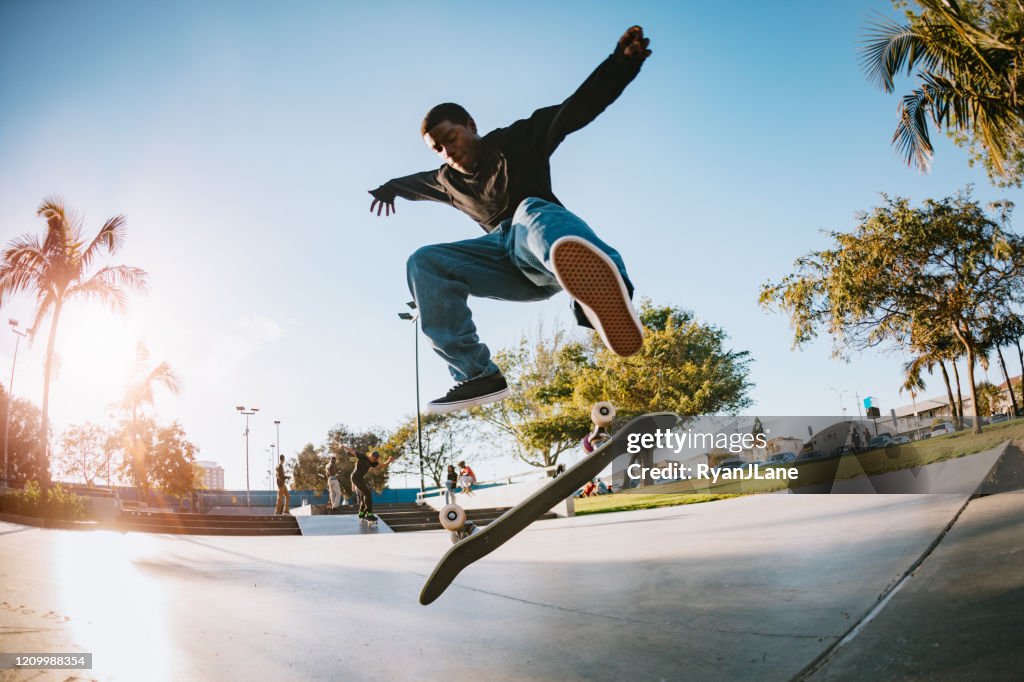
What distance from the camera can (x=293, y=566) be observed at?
5535 millimetres

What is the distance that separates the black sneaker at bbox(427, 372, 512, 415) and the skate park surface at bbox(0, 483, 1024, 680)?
1.25m

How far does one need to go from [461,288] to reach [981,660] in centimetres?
259

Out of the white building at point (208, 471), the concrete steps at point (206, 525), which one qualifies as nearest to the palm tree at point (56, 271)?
the concrete steps at point (206, 525)

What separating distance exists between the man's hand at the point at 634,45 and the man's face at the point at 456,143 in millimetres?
848

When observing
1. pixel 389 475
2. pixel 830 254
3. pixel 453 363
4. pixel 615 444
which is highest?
pixel 830 254

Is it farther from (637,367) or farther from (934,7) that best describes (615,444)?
(637,367)

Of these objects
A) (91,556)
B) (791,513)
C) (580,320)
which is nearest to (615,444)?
(580,320)

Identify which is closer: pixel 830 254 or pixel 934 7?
pixel 934 7

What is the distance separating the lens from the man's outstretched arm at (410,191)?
3.53m

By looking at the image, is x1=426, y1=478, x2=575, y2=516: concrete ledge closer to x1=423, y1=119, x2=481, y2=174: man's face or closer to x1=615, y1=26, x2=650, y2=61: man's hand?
x1=423, y1=119, x2=481, y2=174: man's face

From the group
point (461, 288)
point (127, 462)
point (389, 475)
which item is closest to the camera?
point (461, 288)

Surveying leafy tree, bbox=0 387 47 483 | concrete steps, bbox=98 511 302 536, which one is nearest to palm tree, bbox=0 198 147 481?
concrete steps, bbox=98 511 302 536

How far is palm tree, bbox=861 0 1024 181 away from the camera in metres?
8.27

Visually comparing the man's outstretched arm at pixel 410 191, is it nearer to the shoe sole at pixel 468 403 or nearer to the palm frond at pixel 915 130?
the shoe sole at pixel 468 403
